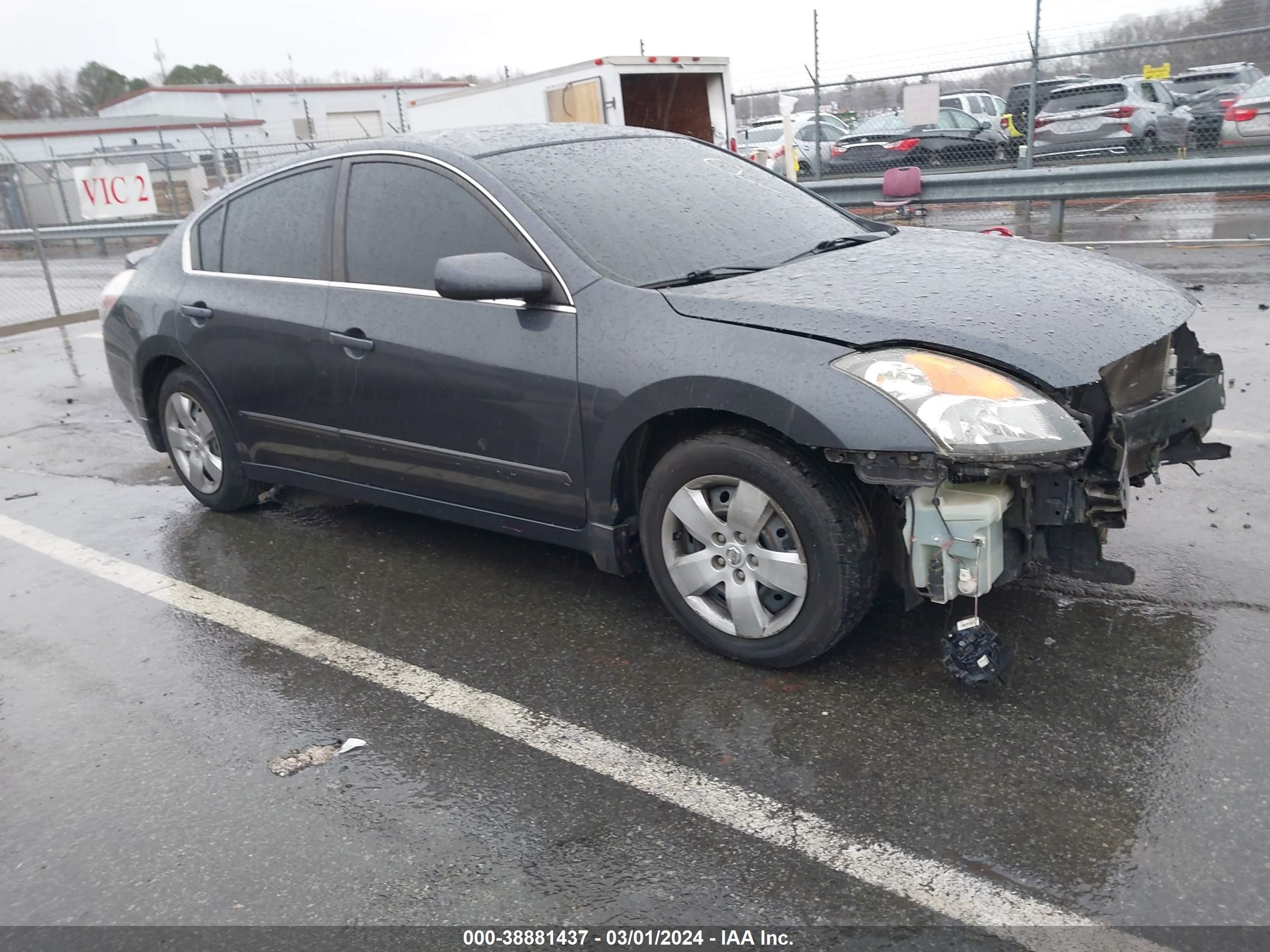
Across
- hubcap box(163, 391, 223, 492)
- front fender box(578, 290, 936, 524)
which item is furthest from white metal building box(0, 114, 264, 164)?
front fender box(578, 290, 936, 524)

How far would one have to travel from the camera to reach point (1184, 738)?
2.98 meters

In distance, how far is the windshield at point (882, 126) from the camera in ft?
61.5

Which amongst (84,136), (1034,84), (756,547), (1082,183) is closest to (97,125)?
(84,136)

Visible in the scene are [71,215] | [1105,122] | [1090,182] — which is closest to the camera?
[1090,182]

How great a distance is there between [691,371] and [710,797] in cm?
125

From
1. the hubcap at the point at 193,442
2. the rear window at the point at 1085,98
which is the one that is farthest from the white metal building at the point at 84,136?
the hubcap at the point at 193,442

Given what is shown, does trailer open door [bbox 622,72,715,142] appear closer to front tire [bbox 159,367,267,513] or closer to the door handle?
front tire [bbox 159,367,267,513]

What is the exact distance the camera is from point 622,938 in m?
2.42

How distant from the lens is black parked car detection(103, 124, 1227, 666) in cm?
310

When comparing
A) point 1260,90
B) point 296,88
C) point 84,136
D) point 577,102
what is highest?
point 296,88

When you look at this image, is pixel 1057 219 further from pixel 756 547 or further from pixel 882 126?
pixel 756 547

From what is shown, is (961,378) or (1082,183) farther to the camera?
(1082,183)

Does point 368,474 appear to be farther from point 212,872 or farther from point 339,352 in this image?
point 212,872

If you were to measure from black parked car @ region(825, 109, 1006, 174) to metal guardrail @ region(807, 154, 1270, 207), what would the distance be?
484 cm
